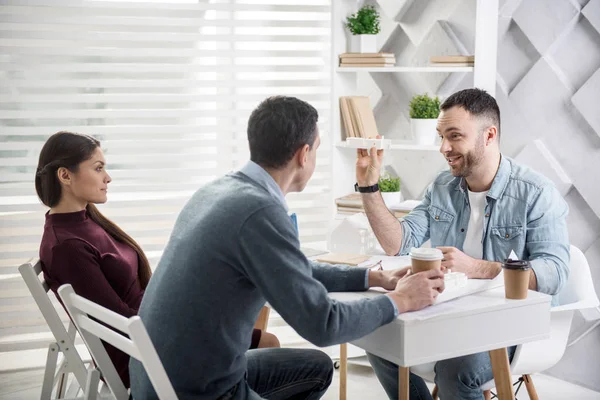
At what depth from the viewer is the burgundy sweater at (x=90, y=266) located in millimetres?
2262

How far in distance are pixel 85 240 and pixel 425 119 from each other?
1649 millimetres

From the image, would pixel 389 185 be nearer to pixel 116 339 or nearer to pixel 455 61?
pixel 455 61

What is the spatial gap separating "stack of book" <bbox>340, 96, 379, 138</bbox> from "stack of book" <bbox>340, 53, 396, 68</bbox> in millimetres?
149

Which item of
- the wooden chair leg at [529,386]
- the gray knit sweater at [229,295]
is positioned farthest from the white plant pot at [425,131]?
the gray knit sweater at [229,295]

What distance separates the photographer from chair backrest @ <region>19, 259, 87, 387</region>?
6.92 feet

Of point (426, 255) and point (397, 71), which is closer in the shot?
point (426, 255)

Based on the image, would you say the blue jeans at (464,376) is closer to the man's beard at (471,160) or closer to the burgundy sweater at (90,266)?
the man's beard at (471,160)

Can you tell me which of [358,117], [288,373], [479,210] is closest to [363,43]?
[358,117]

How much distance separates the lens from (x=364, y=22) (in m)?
3.58

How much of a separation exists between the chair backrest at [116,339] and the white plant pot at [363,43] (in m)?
2.04

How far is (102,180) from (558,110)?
6.33 feet

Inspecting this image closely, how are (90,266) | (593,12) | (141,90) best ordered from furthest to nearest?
(141,90) → (593,12) → (90,266)

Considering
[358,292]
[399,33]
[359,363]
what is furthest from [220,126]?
[358,292]

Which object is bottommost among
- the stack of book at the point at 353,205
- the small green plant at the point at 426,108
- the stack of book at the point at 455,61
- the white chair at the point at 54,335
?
the white chair at the point at 54,335
